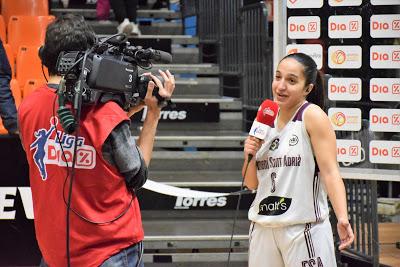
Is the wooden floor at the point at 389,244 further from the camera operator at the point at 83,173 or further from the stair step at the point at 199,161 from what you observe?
the camera operator at the point at 83,173

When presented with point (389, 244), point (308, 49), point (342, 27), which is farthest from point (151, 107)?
point (389, 244)

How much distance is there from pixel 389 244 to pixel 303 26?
2.32m

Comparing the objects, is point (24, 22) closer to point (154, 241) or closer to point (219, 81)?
point (219, 81)

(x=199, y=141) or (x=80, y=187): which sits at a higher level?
(x=80, y=187)

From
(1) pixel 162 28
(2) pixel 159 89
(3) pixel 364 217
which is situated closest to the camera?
(2) pixel 159 89

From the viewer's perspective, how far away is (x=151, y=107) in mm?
2834

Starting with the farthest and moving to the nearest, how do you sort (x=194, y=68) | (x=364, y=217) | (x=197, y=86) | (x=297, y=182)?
(x=194, y=68)
(x=197, y=86)
(x=364, y=217)
(x=297, y=182)

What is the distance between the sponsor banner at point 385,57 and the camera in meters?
5.04

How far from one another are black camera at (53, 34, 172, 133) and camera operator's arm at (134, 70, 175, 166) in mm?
49

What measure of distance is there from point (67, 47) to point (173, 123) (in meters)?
4.80

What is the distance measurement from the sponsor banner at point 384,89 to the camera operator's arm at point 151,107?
258cm

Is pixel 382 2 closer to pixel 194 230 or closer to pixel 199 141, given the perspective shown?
pixel 194 230

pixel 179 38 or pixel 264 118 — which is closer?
pixel 264 118

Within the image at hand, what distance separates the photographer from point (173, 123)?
293 inches
